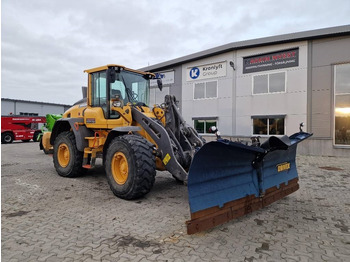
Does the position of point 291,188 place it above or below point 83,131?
below

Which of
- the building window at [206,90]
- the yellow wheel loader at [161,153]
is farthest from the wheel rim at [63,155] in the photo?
the building window at [206,90]

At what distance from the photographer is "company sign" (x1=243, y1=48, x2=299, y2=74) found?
44.3 feet

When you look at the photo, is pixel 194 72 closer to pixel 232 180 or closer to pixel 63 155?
pixel 63 155

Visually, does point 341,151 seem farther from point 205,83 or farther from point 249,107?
point 205,83

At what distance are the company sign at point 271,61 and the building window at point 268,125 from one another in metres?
2.78

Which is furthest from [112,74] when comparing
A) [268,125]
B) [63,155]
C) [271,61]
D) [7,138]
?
[7,138]

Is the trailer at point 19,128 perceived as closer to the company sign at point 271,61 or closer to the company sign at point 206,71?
the company sign at point 206,71

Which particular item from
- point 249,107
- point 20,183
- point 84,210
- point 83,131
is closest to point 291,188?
point 84,210

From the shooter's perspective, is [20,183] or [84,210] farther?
[20,183]

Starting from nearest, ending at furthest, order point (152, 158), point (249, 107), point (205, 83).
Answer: point (152, 158)
point (249, 107)
point (205, 83)

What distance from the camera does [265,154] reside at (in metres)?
4.37

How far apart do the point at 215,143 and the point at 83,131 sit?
453 centimetres

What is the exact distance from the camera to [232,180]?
4016 mm

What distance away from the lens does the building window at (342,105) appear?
40.9ft
